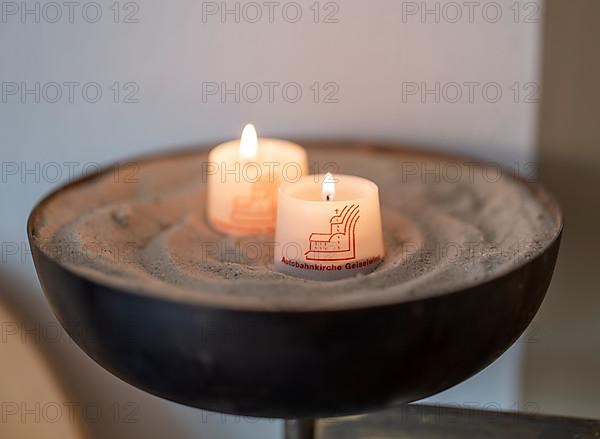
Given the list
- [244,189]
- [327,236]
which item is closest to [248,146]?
[244,189]

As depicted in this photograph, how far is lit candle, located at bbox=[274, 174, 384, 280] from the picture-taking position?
612mm

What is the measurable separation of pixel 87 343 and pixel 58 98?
14.4 inches

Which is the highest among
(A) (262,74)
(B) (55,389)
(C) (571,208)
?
(A) (262,74)

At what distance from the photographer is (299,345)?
479 mm

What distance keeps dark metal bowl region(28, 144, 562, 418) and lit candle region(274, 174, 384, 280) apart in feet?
0.42

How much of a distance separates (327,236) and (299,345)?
151mm

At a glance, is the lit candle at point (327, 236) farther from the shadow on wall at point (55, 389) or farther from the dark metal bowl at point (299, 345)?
the shadow on wall at point (55, 389)

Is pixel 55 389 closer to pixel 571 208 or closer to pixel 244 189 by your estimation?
pixel 244 189

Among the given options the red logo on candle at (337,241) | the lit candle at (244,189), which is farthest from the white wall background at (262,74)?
the red logo on candle at (337,241)

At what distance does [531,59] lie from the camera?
0.77 meters

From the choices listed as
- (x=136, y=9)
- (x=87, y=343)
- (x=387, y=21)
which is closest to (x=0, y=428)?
(x=87, y=343)

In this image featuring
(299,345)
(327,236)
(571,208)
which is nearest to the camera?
(299,345)

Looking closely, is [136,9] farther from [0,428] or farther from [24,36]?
[0,428]

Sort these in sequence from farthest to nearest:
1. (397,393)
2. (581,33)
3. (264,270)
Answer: (581,33) < (264,270) < (397,393)
